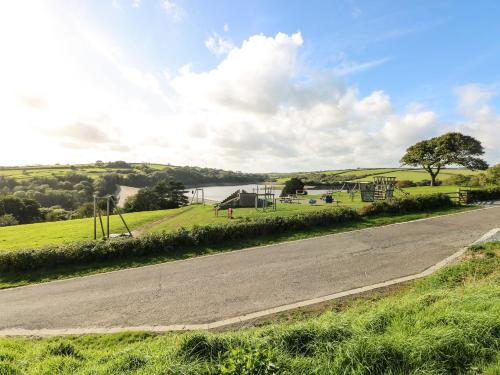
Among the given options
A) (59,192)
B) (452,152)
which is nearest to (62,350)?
(452,152)

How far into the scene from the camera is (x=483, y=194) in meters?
27.8

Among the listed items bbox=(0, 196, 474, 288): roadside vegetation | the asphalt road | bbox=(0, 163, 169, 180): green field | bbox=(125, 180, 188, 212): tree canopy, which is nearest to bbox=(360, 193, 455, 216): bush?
bbox=(0, 196, 474, 288): roadside vegetation

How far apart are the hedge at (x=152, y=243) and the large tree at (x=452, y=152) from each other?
140 feet

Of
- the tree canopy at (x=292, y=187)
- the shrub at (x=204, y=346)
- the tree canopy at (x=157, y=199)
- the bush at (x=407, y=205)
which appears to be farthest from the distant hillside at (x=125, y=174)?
the shrub at (x=204, y=346)

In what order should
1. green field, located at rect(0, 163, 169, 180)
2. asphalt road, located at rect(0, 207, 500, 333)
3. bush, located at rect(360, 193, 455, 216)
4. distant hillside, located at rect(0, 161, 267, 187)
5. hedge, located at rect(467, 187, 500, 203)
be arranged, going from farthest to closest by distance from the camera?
green field, located at rect(0, 163, 169, 180), distant hillside, located at rect(0, 161, 267, 187), hedge, located at rect(467, 187, 500, 203), bush, located at rect(360, 193, 455, 216), asphalt road, located at rect(0, 207, 500, 333)

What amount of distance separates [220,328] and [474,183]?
166 feet

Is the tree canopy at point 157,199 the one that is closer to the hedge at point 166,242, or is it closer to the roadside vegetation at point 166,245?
the roadside vegetation at point 166,245

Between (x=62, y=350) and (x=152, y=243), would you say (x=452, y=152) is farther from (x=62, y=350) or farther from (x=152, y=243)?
(x=62, y=350)

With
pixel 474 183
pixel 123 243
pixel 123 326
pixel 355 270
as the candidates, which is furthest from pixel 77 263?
pixel 474 183

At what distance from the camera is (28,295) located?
995cm

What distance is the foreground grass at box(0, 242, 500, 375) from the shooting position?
3.67m

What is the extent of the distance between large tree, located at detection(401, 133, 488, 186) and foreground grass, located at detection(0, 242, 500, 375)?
2059 inches

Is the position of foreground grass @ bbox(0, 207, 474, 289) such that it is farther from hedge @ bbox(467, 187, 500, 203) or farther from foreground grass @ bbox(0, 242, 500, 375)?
hedge @ bbox(467, 187, 500, 203)

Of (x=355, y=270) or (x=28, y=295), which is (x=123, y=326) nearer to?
(x=28, y=295)
